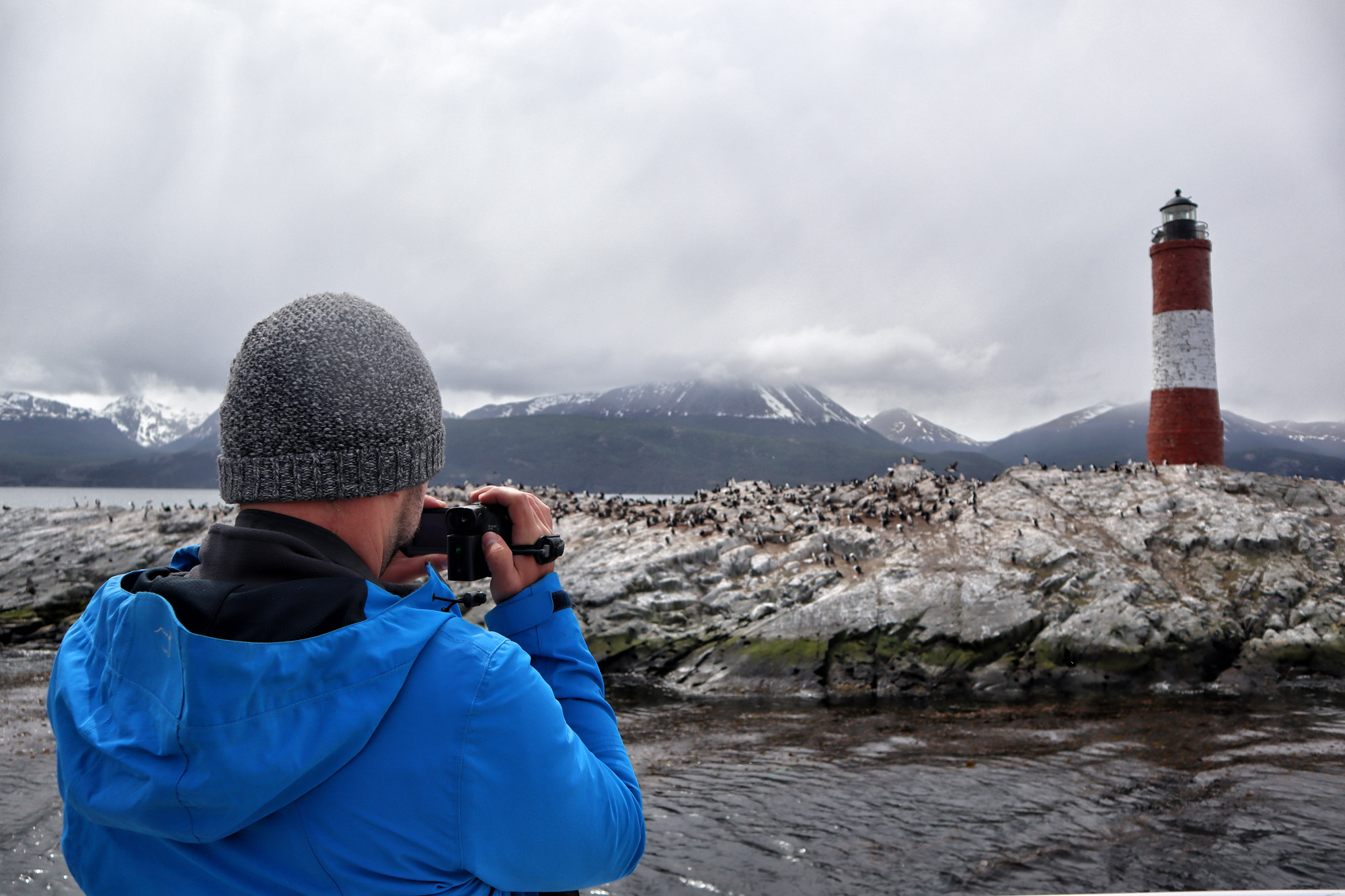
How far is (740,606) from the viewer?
862 inches

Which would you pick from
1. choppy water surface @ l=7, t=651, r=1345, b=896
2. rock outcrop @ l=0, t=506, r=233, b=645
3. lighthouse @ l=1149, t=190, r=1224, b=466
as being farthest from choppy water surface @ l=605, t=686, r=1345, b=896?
rock outcrop @ l=0, t=506, r=233, b=645

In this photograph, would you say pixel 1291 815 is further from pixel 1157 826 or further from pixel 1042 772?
pixel 1042 772

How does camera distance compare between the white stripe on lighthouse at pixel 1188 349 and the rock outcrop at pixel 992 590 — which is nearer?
the rock outcrop at pixel 992 590

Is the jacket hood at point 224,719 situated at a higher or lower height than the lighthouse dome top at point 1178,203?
lower

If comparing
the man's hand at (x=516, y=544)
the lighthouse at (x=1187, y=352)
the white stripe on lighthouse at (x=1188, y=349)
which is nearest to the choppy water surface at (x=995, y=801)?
the man's hand at (x=516, y=544)

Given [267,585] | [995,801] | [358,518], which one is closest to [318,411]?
[358,518]

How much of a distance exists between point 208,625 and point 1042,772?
13859 mm

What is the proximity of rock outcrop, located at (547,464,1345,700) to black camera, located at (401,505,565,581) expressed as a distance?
58.9 ft

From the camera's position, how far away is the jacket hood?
151cm

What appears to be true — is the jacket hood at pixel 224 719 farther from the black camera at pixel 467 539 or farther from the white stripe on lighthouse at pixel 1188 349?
the white stripe on lighthouse at pixel 1188 349

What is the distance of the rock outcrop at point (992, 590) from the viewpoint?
19203 millimetres

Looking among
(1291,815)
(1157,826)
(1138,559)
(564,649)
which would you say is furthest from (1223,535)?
(564,649)

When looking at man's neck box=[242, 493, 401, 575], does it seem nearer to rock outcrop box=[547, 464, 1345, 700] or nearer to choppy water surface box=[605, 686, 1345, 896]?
choppy water surface box=[605, 686, 1345, 896]

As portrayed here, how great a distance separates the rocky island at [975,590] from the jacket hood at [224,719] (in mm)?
18521
